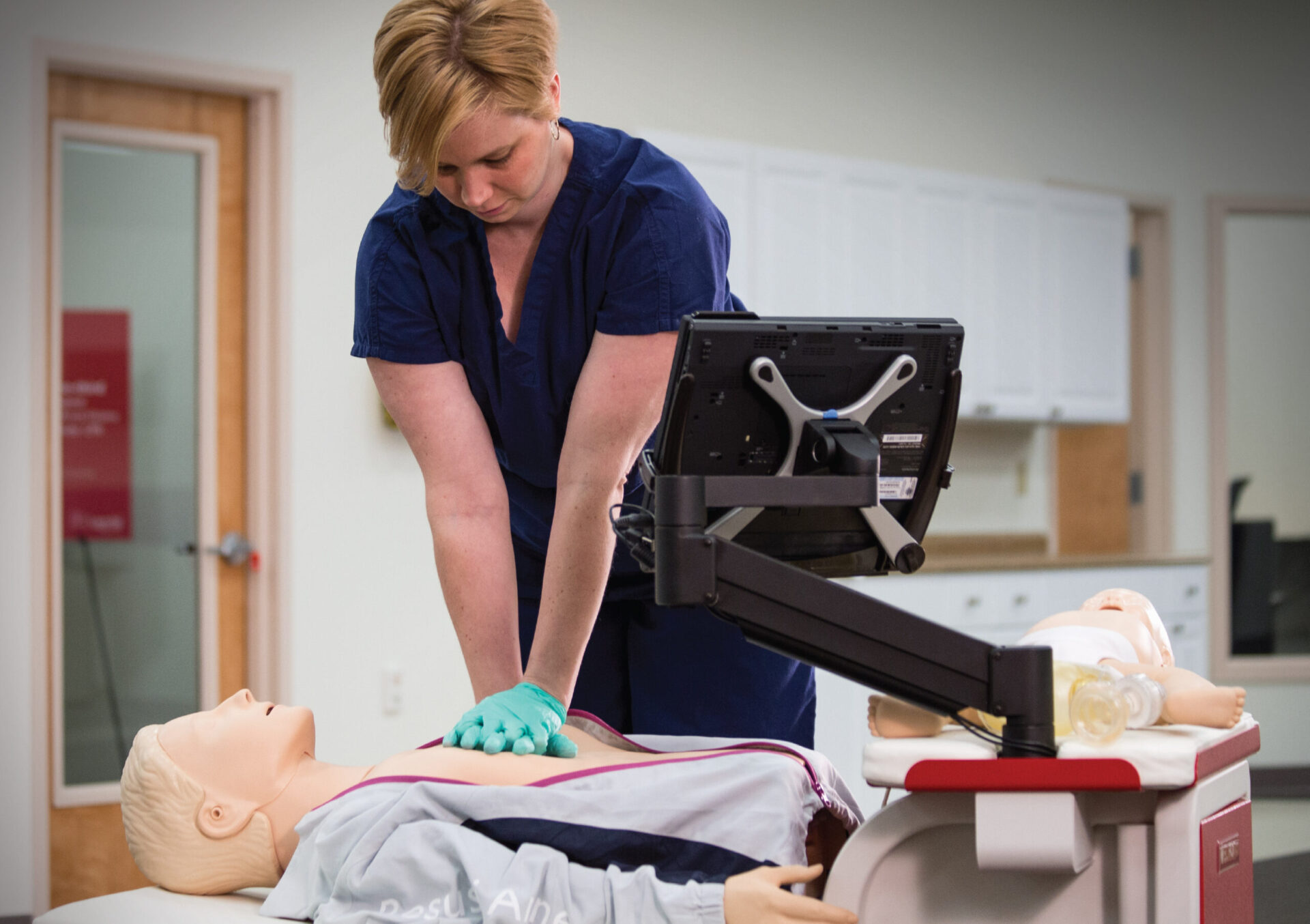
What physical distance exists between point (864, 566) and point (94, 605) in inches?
91.8

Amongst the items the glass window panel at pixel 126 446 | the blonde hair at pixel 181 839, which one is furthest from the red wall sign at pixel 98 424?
the blonde hair at pixel 181 839

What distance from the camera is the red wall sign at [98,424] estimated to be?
2.77 m

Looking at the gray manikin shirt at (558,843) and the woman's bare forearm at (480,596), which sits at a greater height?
the woman's bare forearm at (480,596)

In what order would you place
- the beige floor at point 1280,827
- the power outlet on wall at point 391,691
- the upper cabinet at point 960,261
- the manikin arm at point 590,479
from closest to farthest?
the manikin arm at point 590,479 → the power outlet on wall at point 391,691 → the beige floor at point 1280,827 → the upper cabinet at point 960,261

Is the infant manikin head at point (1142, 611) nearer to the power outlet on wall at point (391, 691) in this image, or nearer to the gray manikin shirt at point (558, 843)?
the gray manikin shirt at point (558, 843)

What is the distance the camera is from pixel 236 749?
1148 millimetres

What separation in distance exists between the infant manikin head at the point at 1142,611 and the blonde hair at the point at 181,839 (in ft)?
2.97

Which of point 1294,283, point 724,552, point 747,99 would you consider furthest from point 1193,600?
point 724,552

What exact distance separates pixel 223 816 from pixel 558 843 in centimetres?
37

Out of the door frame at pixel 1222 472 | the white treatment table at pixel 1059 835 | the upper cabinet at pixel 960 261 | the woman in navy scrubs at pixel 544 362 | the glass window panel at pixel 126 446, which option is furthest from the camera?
the door frame at pixel 1222 472

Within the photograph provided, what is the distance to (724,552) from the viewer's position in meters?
0.81

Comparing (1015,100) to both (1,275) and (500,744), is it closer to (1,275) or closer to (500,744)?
(1,275)

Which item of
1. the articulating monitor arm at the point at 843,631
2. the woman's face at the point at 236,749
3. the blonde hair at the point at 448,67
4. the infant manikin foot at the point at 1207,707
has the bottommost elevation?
the woman's face at the point at 236,749

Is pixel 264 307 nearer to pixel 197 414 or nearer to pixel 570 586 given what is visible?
pixel 197 414
